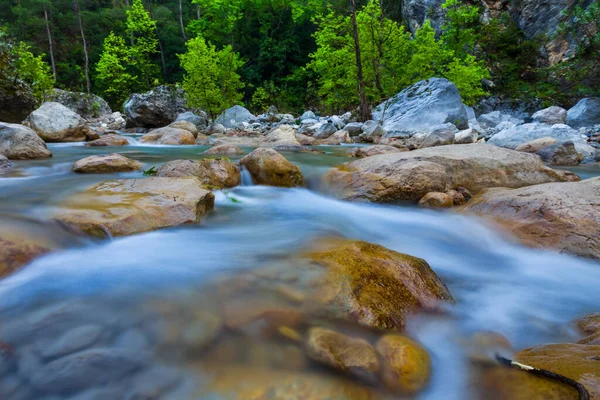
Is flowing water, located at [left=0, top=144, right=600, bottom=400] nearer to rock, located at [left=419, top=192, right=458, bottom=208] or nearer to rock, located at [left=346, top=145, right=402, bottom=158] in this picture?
rock, located at [left=419, top=192, right=458, bottom=208]

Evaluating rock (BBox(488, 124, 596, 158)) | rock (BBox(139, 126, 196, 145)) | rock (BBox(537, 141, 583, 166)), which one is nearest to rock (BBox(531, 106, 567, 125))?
rock (BBox(488, 124, 596, 158))

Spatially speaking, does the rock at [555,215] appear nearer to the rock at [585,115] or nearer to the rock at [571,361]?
the rock at [571,361]

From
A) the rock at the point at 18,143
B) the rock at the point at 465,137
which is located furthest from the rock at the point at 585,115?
the rock at the point at 18,143

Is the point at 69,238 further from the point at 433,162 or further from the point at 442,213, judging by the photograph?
the point at 433,162

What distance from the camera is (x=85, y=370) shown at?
1.46m

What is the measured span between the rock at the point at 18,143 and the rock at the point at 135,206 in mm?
4053

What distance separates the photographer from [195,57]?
15680 mm

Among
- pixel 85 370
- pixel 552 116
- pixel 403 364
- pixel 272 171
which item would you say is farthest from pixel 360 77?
pixel 85 370

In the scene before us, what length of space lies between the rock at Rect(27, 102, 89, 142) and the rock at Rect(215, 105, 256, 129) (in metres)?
8.23

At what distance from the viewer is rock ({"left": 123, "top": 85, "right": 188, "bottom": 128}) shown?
1626 centimetres

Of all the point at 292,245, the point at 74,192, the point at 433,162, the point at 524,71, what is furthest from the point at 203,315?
the point at 524,71

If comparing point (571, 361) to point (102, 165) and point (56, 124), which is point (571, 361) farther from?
point (56, 124)

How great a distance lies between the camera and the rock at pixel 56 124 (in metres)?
9.79

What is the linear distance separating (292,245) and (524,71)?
22039mm
